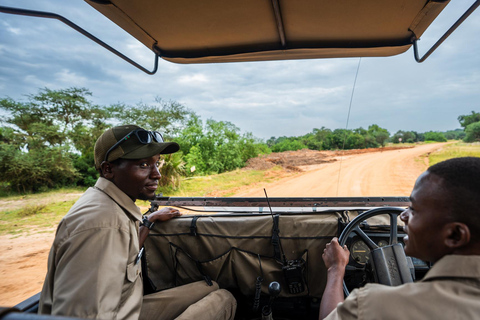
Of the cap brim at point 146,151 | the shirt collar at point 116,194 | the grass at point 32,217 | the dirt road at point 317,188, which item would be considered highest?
the cap brim at point 146,151

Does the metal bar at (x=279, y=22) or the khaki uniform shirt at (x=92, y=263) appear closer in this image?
the khaki uniform shirt at (x=92, y=263)

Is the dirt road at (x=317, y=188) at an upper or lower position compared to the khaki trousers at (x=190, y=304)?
lower

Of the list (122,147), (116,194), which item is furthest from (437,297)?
(122,147)

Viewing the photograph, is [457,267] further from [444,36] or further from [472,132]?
[472,132]

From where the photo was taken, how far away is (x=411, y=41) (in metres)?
2.11

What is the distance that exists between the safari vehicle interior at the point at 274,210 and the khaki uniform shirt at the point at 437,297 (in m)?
0.92

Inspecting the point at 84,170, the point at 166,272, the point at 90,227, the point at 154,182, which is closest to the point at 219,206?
the point at 166,272

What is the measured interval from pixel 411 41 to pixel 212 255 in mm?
2028

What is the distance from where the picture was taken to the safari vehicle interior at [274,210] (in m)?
1.80

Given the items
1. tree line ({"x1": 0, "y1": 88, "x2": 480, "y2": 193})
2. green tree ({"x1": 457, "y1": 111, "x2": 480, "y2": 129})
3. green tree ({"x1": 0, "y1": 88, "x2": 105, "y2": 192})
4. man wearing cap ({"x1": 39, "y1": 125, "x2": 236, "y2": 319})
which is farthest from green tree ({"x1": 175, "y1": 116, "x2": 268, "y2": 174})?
man wearing cap ({"x1": 39, "y1": 125, "x2": 236, "y2": 319})

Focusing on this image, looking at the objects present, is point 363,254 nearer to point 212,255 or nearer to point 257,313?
point 257,313

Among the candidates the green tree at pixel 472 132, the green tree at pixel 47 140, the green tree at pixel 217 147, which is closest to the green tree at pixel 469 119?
the green tree at pixel 472 132

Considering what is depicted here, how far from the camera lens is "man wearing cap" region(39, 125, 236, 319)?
114 centimetres

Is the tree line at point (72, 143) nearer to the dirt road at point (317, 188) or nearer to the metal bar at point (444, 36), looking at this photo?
the dirt road at point (317, 188)
